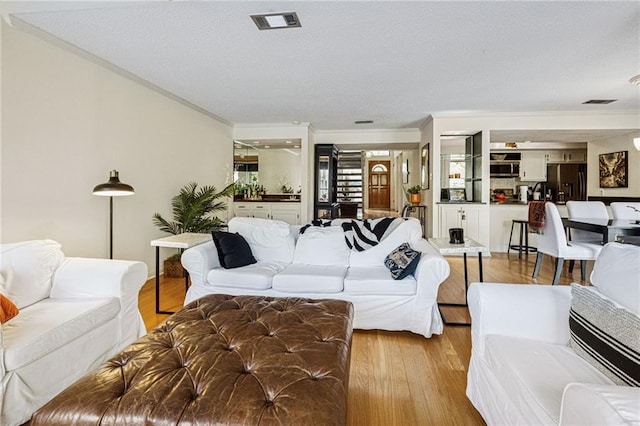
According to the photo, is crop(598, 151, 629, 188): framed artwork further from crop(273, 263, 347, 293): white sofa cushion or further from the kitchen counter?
crop(273, 263, 347, 293): white sofa cushion

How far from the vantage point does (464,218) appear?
5.95 metres

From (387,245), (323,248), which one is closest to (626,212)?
(387,245)

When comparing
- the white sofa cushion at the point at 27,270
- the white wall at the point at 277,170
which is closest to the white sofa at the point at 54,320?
the white sofa cushion at the point at 27,270

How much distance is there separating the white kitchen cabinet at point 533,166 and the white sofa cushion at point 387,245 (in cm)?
646

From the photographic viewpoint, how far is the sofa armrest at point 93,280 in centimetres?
223

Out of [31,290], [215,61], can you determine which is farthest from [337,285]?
[215,61]

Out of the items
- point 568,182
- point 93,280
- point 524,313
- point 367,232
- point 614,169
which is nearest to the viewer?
point 524,313

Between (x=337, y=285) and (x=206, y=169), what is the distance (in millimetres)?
3995

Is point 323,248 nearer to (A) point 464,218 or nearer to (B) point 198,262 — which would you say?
(B) point 198,262

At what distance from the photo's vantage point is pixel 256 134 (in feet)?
22.8

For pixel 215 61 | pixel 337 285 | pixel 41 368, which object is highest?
pixel 215 61

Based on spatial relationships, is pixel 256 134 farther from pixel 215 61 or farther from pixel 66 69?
pixel 66 69

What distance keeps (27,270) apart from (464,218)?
19.1 feet

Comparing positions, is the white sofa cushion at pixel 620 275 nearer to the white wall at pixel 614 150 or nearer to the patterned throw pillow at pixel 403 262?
the patterned throw pillow at pixel 403 262
